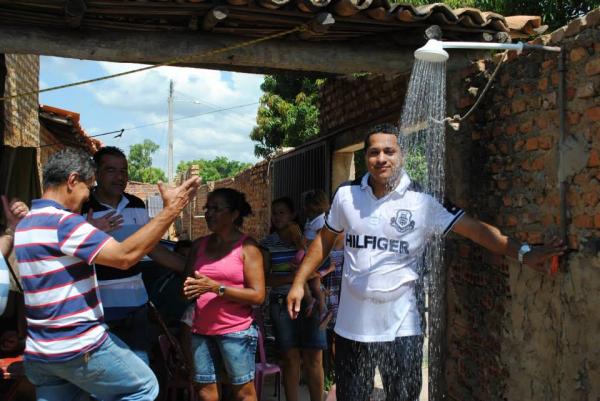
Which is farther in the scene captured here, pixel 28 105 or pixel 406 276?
pixel 28 105

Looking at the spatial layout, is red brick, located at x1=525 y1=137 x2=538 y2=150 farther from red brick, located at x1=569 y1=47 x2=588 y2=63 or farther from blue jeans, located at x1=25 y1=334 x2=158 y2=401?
blue jeans, located at x1=25 y1=334 x2=158 y2=401

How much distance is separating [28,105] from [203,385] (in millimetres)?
5560

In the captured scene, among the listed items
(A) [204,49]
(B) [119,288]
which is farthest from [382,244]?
(A) [204,49]

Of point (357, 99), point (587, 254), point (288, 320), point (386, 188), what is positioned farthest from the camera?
point (357, 99)

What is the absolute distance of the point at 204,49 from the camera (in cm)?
413

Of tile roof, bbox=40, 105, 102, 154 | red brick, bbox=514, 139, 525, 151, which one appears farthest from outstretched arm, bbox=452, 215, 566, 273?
tile roof, bbox=40, 105, 102, 154

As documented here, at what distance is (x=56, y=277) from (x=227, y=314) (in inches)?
45.2

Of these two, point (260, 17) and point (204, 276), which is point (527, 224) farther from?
point (260, 17)

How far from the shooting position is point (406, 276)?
309 centimetres

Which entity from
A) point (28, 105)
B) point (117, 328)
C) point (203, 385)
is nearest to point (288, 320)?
point (203, 385)

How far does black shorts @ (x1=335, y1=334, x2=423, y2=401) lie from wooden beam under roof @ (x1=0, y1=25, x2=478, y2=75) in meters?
2.05

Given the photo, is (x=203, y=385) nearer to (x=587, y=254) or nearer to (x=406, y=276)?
(x=406, y=276)

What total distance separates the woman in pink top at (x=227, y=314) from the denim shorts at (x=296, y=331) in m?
0.80

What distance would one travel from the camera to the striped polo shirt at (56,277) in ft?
8.54
